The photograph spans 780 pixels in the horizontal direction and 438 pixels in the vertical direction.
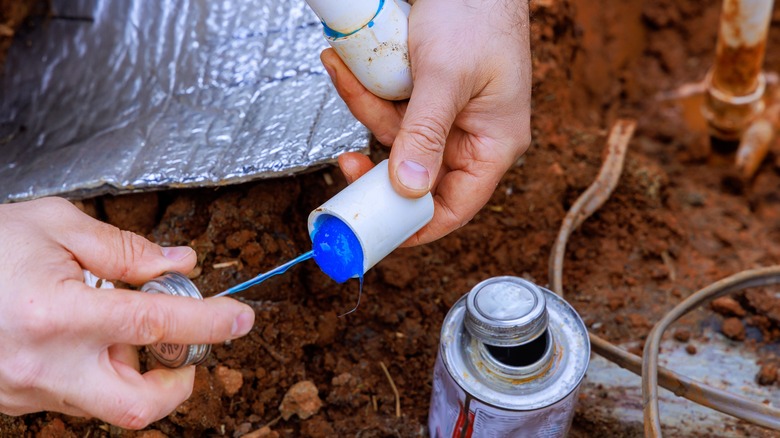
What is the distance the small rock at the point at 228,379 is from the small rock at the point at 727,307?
3.82 ft

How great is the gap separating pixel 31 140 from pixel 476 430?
1.41 metres

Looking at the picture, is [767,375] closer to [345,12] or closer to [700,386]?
[700,386]

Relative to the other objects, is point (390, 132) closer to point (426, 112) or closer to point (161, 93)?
point (426, 112)

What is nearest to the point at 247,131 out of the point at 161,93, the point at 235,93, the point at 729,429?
the point at 235,93

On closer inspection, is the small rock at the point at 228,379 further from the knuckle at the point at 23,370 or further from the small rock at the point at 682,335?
the small rock at the point at 682,335

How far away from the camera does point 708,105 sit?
254cm

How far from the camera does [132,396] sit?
3.45 ft

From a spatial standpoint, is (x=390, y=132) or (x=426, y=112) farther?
(x=390, y=132)

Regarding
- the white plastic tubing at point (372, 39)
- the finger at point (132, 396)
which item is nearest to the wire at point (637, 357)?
the white plastic tubing at point (372, 39)

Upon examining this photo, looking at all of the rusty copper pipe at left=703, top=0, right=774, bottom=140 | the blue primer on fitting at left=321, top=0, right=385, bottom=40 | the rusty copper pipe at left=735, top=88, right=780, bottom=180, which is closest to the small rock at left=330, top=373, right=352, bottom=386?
the blue primer on fitting at left=321, top=0, right=385, bottom=40

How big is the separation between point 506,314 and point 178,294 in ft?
1.77

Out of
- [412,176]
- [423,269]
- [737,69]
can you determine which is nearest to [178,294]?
[412,176]

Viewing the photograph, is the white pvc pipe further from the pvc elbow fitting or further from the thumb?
the pvc elbow fitting

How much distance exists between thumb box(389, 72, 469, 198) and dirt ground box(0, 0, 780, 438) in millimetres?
521
